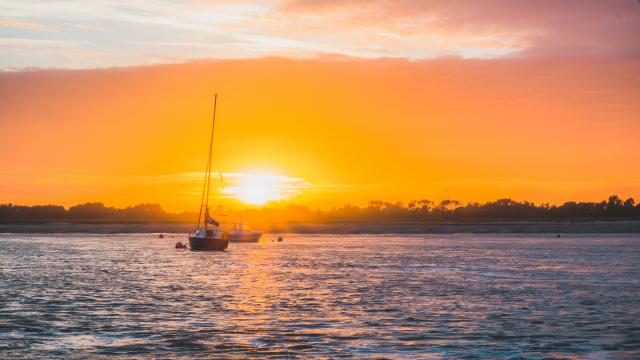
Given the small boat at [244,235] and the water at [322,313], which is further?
the small boat at [244,235]

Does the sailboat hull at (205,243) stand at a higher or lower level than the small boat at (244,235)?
lower

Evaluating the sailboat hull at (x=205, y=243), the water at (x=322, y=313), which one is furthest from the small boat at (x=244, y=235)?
the water at (x=322, y=313)

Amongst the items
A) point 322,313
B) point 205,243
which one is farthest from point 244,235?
point 322,313

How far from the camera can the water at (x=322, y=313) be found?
29219 millimetres

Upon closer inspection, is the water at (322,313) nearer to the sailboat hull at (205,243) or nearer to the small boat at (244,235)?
the sailboat hull at (205,243)

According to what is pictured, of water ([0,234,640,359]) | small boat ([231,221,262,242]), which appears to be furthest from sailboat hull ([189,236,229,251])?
small boat ([231,221,262,242])

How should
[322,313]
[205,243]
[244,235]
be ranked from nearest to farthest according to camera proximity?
[322,313] < [205,243] < [244,235]

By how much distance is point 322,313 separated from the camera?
128 feet

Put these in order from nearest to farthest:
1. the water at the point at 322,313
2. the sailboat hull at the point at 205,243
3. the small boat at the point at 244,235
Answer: the water at the point at 322,313 < the sailboat hull at the point at 205,243 < the small boat at the point at 244,235

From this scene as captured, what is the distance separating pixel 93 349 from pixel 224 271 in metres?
42.6

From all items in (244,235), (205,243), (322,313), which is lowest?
(322,313)

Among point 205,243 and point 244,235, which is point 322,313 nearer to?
point 205,243

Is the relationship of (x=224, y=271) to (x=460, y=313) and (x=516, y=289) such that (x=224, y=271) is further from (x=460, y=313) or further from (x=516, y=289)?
(x=460, y=313)

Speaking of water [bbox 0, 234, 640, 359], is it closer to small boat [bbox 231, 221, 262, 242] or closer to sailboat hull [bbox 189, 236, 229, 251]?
sailboat hull [bbox 189, 236, 229, 251]
